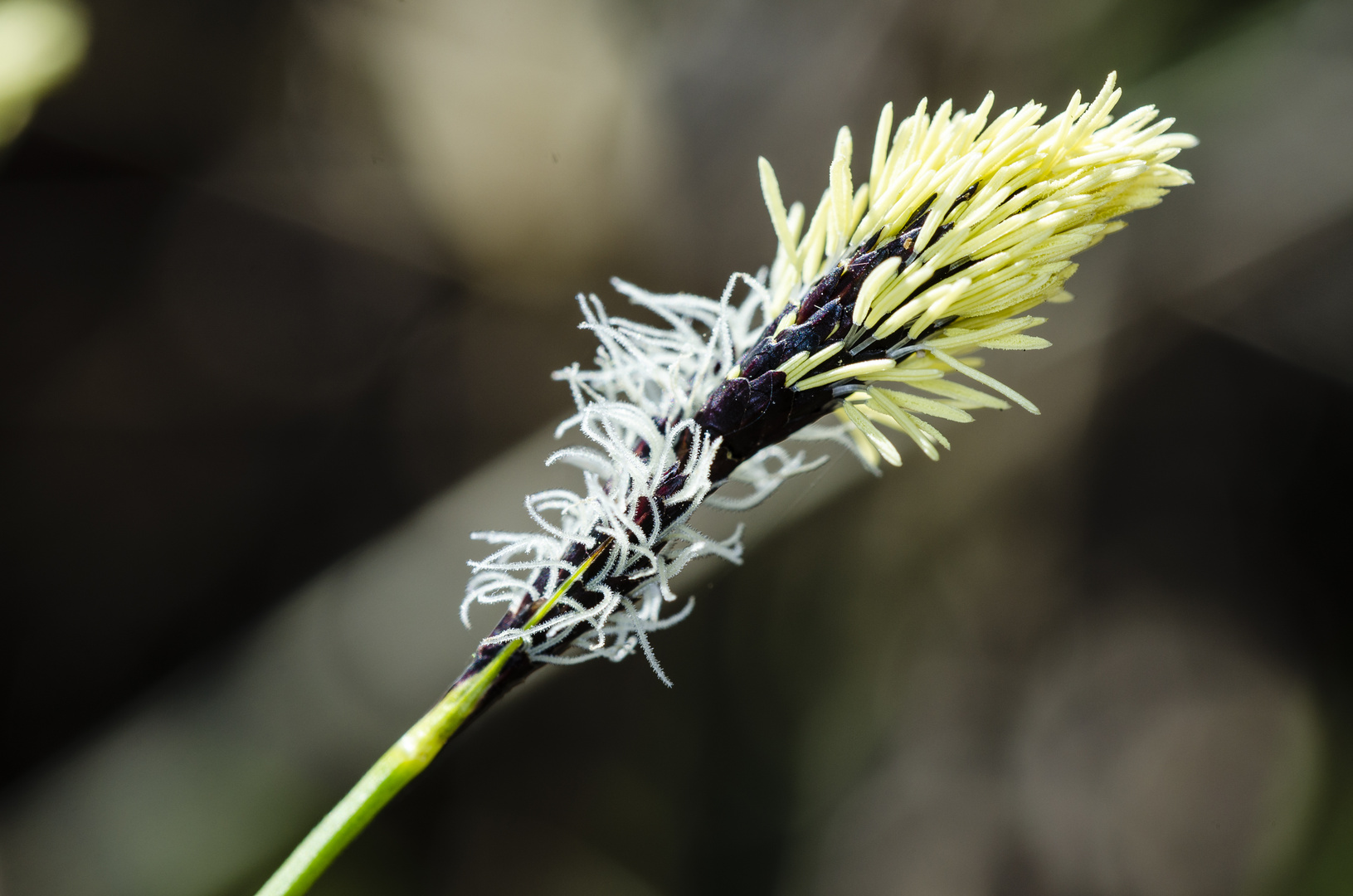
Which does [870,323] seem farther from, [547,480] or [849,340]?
[547,480]

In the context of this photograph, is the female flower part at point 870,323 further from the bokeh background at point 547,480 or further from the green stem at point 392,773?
the bokeh background at point 547,480

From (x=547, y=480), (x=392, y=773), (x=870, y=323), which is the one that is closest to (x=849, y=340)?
(x=870, y=323)

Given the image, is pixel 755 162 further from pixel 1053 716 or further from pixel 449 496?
pixel 1053 716

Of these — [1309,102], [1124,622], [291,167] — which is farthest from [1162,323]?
[291,167]

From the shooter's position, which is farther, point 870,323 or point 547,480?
point 547,480

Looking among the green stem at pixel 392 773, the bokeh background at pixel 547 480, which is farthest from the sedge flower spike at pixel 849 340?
the bokeh background at pixel 547 480

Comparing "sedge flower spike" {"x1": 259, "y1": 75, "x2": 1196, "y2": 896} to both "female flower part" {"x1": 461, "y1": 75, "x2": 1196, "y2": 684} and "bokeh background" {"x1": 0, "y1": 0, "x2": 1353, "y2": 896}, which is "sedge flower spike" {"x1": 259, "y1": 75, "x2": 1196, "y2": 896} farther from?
"bokeh background" {"x1": 0, "y1": 0, "x2": 1353, "y2": 896}

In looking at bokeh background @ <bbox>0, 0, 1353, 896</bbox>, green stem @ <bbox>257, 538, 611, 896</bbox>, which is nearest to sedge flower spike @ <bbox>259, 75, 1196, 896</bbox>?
green stem @ <bbox>257, 538, 611, 896</bbox>
